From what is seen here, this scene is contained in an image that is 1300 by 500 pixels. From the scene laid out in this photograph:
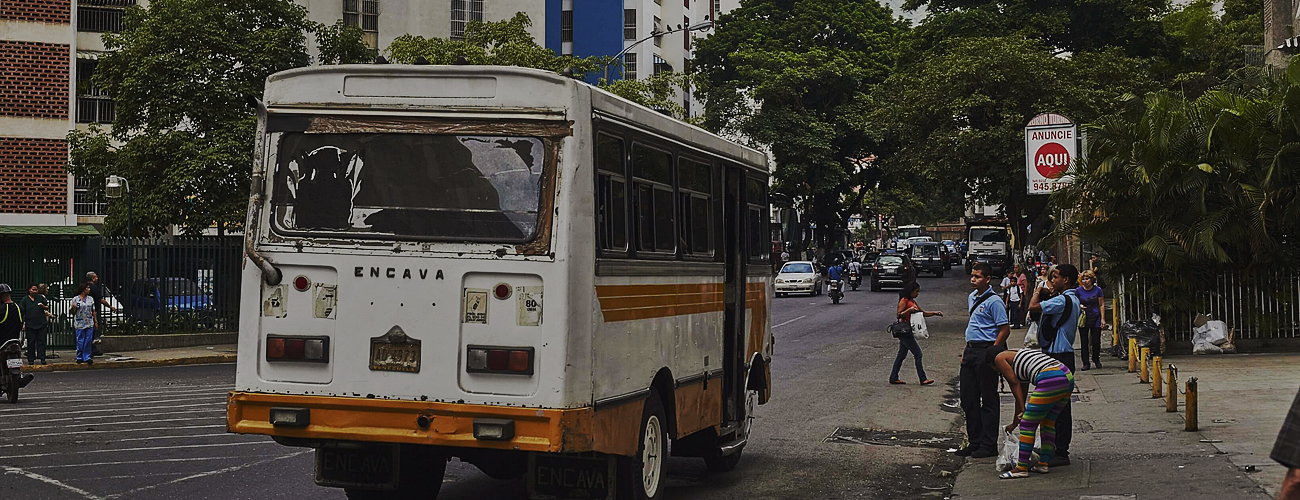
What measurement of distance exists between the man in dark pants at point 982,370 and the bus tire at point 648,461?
3.65 m

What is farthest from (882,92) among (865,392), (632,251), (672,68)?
(632,251)

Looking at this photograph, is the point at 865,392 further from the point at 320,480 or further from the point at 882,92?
the point at 882,92

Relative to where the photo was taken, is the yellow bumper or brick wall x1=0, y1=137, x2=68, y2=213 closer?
the yellow bumper

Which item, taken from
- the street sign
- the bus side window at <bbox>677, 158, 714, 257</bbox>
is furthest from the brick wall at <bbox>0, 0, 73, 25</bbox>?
the bus side window at <bbox>677, 158, 714, 257</bbox>

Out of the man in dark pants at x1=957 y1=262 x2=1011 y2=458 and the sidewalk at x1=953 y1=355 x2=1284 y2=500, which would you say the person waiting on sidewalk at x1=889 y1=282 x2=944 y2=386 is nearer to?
the sidewalk at x1=953 y1=355 x2=1284 y2=500

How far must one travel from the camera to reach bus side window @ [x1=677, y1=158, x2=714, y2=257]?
31.6 ft

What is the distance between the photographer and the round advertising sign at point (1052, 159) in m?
21.6

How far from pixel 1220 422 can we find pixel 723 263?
6.03 metres

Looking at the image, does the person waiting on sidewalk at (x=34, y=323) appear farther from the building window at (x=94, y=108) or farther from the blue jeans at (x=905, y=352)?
the building window at (x=94, y=108)

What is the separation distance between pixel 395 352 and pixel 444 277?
0.53m

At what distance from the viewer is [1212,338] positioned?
71.2 ft

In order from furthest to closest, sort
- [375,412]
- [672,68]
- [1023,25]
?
[672,68], [1023,25], [375,412]

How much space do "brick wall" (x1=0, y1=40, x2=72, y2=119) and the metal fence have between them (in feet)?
83.4

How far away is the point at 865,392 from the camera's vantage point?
1822 cm
